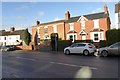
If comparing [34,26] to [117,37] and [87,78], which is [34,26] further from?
[87,78]

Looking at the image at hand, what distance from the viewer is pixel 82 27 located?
42.6 m

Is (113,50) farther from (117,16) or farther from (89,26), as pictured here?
(89,26)

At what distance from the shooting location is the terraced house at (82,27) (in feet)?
128

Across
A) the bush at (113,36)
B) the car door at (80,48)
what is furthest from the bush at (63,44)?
the car door at (80,48)

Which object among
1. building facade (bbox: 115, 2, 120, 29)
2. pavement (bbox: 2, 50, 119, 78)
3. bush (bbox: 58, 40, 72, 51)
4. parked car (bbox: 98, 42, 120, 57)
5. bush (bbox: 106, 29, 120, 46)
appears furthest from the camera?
bush (bbox: 58, 40, 72, 51)

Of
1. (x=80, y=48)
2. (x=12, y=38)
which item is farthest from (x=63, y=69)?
(x=12, y=38)

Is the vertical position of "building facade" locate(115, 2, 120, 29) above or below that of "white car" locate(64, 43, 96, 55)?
above

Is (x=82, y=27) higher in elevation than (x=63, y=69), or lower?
higher

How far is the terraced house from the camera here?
38.9m

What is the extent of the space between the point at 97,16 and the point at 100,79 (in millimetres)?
34463

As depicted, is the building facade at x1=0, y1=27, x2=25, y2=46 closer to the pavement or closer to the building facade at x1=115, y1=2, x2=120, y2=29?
the building facade at x1=115, y1=2, x2=120, y2=29

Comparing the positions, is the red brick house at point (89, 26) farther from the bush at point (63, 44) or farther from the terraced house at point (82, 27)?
the bush at point (63, 44)

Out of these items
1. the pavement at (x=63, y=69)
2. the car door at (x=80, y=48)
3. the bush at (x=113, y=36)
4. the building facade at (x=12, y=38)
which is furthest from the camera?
the building facade at (x=12, y=38)

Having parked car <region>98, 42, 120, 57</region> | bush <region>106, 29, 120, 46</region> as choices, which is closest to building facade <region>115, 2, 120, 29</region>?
bush <region>106, 29, 120, 46</region>
